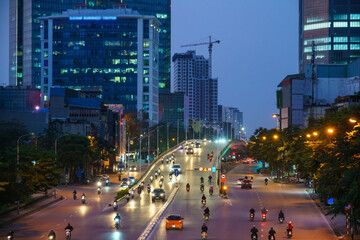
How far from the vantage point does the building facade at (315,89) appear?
157 m

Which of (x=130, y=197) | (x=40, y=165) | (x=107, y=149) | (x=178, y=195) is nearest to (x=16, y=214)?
(x=40, y=165)

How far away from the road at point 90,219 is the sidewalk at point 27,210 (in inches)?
32.4

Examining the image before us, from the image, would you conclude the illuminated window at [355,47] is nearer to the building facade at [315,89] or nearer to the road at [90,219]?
the building facade at [315,89]

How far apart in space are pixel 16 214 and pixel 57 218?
5.04m

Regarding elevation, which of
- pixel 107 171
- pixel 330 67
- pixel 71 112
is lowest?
pixel 107 171

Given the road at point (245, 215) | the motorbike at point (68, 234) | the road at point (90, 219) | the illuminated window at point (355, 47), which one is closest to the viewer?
the motorbike at point (68, 234)

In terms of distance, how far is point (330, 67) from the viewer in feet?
531

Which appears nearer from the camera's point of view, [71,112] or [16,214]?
[16,214]

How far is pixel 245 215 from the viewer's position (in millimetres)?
57844

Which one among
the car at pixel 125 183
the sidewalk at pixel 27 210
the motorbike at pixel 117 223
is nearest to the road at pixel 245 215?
the motorbike at pixel 117 223

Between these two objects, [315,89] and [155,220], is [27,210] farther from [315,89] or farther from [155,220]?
[315,89]

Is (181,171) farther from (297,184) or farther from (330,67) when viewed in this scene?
(330,67)

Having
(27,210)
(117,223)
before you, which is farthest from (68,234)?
(27,210)

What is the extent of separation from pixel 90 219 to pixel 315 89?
113 m
